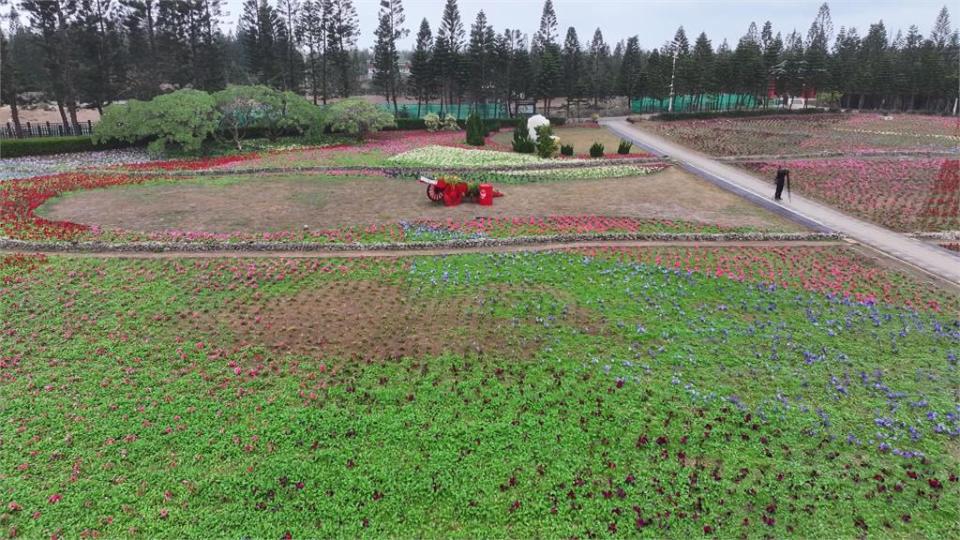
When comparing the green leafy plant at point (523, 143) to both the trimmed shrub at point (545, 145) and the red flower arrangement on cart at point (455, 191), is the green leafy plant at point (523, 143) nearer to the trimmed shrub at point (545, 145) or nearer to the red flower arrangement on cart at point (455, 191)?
the trimmed shrub at point (545, 145)

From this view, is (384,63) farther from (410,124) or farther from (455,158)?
(455,158)

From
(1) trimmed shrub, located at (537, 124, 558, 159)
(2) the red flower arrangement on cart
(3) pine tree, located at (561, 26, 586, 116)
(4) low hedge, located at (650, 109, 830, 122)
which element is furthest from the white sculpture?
(3) pine tree, located at (561, 26, 586, 116)

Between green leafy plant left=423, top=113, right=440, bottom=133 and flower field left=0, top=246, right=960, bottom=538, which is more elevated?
green leafy plant left=423, top=113, right=440, bottom=133

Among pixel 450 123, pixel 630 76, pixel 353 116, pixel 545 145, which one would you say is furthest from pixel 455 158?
pixel 630 76

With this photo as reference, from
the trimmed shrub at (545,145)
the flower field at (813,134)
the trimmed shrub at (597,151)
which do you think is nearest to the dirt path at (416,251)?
the trimmed shrub at (545,145)

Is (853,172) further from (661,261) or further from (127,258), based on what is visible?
(127,258)

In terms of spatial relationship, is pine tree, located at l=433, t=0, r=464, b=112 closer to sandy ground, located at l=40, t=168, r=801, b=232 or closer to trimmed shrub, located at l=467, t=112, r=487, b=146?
trimmed shrub, located at l=467, t=112, r=487, b=146
